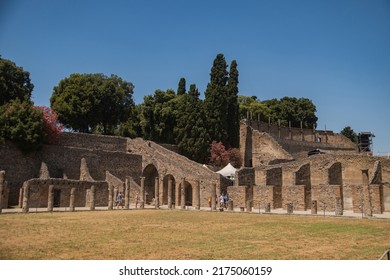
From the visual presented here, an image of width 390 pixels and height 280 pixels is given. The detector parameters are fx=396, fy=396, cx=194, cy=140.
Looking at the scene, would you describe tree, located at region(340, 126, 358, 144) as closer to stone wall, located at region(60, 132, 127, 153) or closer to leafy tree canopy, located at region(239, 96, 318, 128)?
leafy tree canopy, located at region(239, 96, 318, 128)

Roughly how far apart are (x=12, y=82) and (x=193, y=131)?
20.3 m

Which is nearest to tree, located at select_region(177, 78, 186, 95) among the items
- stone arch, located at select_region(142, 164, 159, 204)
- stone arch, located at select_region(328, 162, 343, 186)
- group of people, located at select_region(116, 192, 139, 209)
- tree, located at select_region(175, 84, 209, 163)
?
tree, located at select_region(175, 84, 209, 163)

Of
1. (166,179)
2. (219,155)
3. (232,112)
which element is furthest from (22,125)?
(232,112)

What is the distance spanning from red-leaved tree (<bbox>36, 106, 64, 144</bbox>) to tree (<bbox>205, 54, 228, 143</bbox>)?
55.9 feet

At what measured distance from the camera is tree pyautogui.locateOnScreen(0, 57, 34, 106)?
40625mm

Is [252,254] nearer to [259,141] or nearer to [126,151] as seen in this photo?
[126,151]

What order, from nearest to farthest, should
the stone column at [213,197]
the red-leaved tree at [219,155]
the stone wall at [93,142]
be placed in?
the stone column at [213,197], the stone wall at [93,142], the red-leaved tree at [219,155]

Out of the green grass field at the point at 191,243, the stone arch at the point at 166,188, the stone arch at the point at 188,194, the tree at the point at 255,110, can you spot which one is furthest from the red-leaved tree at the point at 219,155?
the green grass field at the point at 191,243

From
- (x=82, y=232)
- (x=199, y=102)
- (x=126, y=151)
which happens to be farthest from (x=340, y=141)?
(x=82, y=232)

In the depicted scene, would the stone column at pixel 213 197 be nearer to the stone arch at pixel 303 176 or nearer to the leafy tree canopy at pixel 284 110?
the stone arch at pixel 303 176

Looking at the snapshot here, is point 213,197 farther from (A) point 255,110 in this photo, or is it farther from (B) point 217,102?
(A) point 255,110

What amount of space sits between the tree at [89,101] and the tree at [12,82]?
4819 mm

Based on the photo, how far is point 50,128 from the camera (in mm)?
39125

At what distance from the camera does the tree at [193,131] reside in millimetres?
46062
